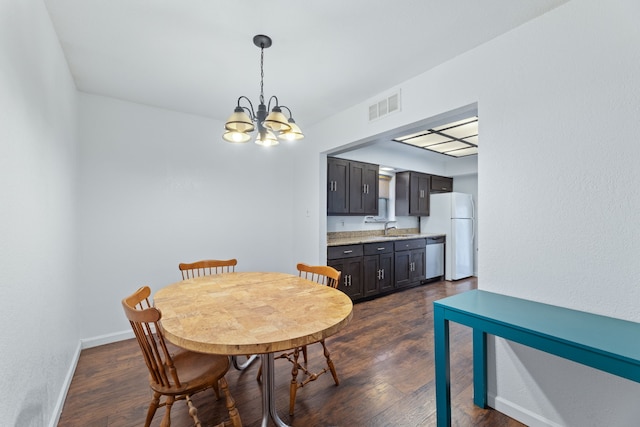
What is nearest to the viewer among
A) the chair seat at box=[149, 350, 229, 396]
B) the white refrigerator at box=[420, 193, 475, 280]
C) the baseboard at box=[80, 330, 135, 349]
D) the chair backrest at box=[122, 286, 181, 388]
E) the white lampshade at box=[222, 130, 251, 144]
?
the chair backrest at box=[122, 286, 181, 388]

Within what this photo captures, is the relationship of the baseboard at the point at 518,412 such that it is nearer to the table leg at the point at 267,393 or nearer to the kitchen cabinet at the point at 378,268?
the table leg at the point at 267,393

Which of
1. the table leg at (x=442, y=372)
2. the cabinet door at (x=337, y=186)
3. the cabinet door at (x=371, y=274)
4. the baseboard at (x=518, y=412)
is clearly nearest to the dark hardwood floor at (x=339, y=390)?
the baseboard at (x=518, y=412)

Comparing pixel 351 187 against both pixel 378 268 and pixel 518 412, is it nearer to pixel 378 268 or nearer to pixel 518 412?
pixel 378 268

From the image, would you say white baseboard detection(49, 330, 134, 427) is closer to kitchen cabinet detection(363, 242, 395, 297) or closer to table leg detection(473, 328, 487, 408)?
table leg detection(473, 328, 487, 408)

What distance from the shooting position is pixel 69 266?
93.7 inches

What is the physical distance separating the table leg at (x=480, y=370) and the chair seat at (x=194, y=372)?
5.38 ft

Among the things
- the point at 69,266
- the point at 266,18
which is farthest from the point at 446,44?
the point at 69,266

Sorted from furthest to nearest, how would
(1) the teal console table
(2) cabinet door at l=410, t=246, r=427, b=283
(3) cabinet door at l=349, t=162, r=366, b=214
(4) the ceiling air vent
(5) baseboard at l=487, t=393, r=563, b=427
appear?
(2) cabinet door at l=410, t=246, r=427, b=283, (3) cabinet door at l=349, t=162, r=366, b=214, (4) the ceiling air vent, (5) baseboard at l=487, t=393, r=563, b=427, (1) the teal console table

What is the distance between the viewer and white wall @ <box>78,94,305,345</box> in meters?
2.85

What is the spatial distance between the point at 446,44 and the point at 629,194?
1.45m

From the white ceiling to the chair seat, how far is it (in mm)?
2113

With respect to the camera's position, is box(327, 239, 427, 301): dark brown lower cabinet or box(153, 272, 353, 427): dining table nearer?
box(153, 272, 353, 427): dining table

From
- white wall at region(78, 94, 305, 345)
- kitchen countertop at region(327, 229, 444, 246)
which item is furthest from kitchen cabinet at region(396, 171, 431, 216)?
white wall at region(78, 94, 305, 345)

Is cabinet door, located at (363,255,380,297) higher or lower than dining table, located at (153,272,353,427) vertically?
lower
